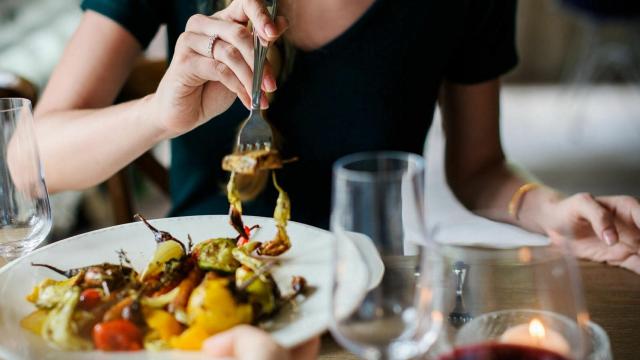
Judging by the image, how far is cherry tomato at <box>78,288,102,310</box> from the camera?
2.22ft

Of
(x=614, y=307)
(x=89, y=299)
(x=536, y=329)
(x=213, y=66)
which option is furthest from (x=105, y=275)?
(x=614, y=307)

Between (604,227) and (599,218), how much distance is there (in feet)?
0.05

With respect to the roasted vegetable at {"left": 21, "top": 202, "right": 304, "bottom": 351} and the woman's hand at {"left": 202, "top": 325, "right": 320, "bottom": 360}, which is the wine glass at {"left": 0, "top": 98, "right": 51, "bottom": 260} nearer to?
the roasted vegetable at {"left": 21, "top": 202, "right": 304, "bottom": 351}

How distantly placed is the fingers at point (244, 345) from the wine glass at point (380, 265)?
0.07m

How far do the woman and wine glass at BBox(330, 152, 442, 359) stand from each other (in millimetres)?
514

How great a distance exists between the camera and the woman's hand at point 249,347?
570 mm

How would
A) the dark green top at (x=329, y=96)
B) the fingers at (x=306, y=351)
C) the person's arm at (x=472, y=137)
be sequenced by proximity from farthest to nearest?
the person's arm at (x=472, y=137) → the dark green top at (x=329, y=96) → the fingers at (x=306, y=351)

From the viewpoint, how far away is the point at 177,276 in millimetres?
721

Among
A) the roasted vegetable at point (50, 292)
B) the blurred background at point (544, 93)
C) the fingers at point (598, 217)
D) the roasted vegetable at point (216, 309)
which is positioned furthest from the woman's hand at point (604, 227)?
the blurred background at point (544, 93)

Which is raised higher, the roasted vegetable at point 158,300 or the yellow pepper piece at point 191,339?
the roasted vegetable at point 158,300

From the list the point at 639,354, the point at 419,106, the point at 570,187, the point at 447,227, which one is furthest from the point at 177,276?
the point at 570,187

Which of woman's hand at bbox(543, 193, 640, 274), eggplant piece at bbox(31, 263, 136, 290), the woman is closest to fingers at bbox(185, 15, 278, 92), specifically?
the woman

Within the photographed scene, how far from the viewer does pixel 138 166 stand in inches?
59.6

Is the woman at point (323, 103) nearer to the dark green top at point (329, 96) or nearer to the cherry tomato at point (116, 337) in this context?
the dark green top at point (329, 96)
